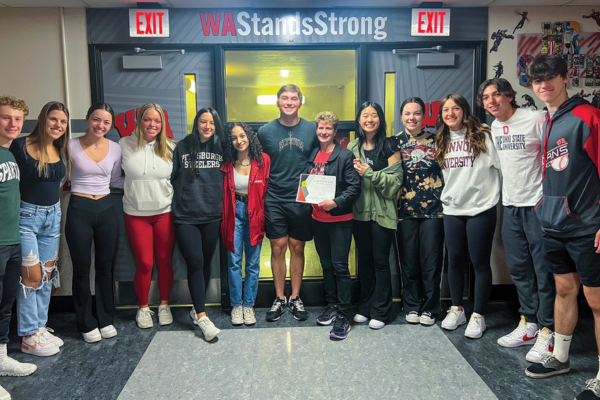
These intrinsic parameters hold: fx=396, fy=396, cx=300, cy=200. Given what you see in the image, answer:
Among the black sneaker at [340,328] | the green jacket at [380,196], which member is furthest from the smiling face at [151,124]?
the black sneaker at [340,328]

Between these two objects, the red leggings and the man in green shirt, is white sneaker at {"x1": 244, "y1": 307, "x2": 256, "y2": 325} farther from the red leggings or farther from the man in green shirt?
the man in green shirt

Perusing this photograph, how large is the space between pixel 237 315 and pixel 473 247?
181 centimetres

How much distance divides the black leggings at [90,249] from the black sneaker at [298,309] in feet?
4.44

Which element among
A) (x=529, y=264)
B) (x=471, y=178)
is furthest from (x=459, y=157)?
(x=529, y=264)

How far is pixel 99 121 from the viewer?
2738mm

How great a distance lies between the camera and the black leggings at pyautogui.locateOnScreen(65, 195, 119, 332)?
106 inches

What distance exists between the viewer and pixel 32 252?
254 centimetres

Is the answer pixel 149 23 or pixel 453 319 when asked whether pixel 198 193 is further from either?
pixel 453 319

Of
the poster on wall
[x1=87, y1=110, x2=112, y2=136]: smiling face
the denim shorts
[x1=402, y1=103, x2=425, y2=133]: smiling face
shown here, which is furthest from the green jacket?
the denim shorts

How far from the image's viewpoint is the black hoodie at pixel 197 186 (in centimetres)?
288

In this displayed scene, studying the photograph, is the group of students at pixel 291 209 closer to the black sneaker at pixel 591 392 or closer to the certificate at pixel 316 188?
the certificate at pixel 316 188

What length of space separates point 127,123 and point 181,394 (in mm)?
2151

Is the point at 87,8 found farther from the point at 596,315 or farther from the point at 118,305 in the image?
the point at 596,315

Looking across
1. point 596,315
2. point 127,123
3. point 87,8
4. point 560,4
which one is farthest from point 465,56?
point 87,8
